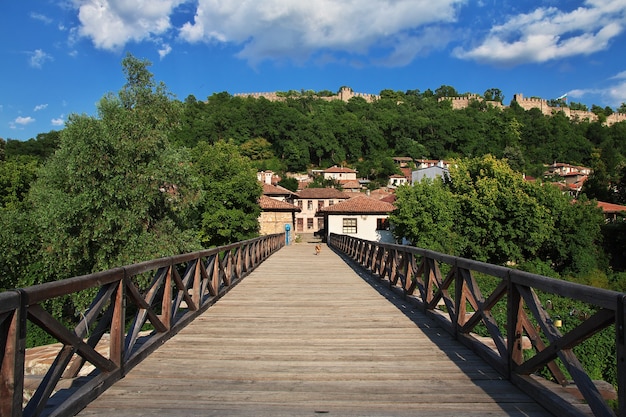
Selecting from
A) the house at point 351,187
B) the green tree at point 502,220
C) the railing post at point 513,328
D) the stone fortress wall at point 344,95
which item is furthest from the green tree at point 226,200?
the stone fortress wall at point 344,95

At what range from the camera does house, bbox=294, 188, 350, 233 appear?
61.3 metres

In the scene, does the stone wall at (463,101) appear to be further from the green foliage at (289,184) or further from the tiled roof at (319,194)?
the tiled roof at (319,194)

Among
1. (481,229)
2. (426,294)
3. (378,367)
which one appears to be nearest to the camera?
(378,367)

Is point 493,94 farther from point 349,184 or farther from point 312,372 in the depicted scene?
point 312,372

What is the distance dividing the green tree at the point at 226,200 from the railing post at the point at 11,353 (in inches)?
1015

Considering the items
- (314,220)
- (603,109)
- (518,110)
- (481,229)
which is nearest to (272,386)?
(481,229)

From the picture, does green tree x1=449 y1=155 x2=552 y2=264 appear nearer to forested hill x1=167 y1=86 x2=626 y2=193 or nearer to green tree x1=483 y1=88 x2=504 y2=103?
forested hill x1=167 y1=86 x2=626 y2=193

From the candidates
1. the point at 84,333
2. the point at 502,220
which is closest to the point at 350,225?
the point at 502,220

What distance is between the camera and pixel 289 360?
3967mm

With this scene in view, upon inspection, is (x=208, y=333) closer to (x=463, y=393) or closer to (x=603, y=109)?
(x=463, y=393)

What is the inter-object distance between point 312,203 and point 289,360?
189 ft

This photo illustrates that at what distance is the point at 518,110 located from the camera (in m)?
120

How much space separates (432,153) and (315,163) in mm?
29566

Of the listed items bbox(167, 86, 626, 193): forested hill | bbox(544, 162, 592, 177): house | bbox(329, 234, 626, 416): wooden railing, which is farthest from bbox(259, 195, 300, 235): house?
bbox(544, 162, 592, 177): house
